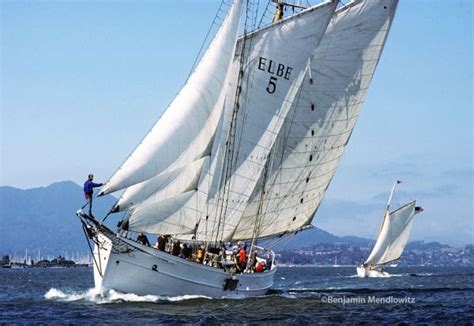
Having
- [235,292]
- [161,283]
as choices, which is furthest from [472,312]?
[161,283]

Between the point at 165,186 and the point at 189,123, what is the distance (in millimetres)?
3682

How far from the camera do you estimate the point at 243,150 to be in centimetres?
5372

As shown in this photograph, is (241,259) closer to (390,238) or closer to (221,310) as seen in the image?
(221,310)

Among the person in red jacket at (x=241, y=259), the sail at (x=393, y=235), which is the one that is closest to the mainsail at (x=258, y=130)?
the person in red jacket at (x=241, y=259)

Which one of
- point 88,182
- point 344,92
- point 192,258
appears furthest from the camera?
point 344,92

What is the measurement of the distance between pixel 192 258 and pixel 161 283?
12.8ft

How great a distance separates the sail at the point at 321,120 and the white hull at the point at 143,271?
10.6 meters

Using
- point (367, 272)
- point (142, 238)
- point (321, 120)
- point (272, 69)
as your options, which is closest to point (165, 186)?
point (142, 238)

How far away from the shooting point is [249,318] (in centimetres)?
4216

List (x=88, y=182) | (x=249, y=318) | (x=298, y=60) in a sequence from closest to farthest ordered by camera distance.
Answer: (x=249, y=318) < (x=88, y=182) < (x=298, y=60)

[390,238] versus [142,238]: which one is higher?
[390,238]

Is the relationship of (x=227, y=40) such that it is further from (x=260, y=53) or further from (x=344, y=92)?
(x=344, y=92)

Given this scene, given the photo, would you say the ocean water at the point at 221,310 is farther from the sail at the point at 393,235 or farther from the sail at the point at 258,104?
the sail at the point at 393,235

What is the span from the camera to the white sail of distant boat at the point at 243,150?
47312mm
